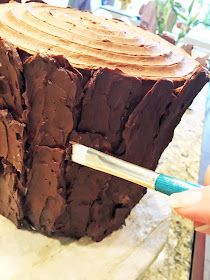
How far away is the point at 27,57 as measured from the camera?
0.56 metres

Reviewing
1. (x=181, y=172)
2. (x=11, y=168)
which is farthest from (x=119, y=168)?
(x=181, y=172)

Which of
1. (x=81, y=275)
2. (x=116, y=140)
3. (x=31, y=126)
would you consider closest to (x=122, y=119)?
(x=116, y=140)

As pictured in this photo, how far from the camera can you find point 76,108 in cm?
58

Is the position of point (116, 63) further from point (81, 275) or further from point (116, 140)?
point (81, 275)

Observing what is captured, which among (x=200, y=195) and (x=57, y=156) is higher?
(x=200, y=195)

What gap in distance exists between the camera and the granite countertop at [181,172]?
77 cm

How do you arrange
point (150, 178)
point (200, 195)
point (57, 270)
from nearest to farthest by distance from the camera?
point (200, 195), point (150, 178), point (57, 270)

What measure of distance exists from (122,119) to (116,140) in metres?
0.04

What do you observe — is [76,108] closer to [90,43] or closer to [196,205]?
[90,43]

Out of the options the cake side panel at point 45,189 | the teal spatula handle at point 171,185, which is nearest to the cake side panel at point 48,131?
the cake side panel at point 45,189

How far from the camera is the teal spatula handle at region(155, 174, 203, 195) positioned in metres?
0.49

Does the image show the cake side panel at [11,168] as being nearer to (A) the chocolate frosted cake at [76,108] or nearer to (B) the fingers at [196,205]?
(A) the chocolate frosted cake at [76,108]

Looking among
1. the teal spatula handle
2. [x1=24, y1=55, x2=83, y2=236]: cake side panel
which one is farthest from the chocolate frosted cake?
the teal spatula handle

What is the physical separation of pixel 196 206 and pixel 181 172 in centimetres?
68
